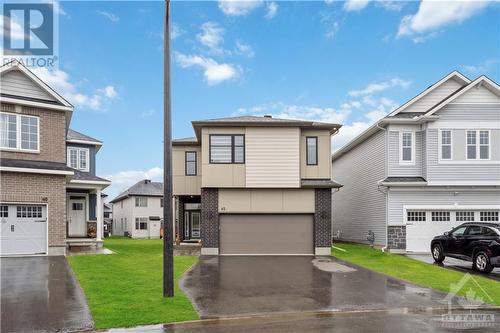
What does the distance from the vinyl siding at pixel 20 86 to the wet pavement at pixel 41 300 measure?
8188mm

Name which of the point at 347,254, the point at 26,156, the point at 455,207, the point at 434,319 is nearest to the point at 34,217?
the point at 26,156

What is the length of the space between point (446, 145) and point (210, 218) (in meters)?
13.1

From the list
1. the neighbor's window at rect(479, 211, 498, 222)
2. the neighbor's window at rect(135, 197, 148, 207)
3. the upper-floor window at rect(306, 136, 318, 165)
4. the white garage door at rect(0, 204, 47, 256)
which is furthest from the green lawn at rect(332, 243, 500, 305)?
the neighbor's window at rect(135, 197, 148, 207)

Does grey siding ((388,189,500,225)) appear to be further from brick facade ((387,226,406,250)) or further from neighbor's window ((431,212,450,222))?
neighbor's window ((431,212,450,222))

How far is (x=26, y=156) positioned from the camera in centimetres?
1841

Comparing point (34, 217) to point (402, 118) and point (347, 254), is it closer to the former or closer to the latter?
point (347, 254)

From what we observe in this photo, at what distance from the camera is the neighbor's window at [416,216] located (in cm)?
2162

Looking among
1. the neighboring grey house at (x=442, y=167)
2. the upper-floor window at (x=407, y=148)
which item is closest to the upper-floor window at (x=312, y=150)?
the neighboring grey house at (x=442, y=167)

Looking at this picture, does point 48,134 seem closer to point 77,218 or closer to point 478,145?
point 77,218

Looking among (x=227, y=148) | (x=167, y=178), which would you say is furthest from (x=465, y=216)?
(x=167, y=178)

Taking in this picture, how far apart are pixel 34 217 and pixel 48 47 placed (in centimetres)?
760

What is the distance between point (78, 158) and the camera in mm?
27656

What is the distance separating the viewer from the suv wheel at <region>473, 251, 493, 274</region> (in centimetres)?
1441

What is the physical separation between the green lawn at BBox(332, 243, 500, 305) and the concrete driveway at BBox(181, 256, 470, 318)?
0.73 m
